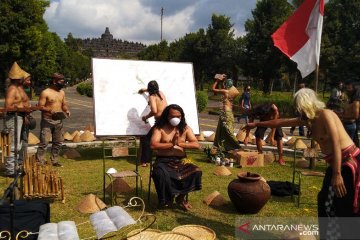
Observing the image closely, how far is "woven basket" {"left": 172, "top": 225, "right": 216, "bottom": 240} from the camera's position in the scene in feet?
13.4

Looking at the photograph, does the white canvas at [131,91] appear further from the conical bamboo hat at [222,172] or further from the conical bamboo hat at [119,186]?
the conical bamboo hat at [119,186]

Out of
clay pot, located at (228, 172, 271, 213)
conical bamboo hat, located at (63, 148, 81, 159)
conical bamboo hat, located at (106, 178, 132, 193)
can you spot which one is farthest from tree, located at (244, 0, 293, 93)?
clay pot, located at (228, 172, 271, 213)

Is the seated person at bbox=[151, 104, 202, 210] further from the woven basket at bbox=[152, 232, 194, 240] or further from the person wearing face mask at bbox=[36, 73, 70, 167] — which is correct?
the person wearing face mask at bbox=[36, 73, 70, 167]

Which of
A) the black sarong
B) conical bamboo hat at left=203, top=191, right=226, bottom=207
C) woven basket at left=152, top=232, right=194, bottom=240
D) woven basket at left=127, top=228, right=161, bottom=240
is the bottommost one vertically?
conical bamboo hat at left=203, top=191, right=226, bottom=207

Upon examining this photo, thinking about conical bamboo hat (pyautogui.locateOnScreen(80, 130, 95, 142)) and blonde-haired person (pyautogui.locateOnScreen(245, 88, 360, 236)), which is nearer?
blonde-haired person (pyautogui.locateOnScreen(245, 88, 360, 236))

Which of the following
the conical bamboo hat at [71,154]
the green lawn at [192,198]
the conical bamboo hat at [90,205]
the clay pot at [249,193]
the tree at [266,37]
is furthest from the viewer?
the tree at [266,37]

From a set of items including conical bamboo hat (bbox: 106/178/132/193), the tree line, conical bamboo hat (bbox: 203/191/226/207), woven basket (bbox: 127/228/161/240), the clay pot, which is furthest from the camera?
the tree line

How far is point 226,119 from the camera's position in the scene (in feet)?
29.5

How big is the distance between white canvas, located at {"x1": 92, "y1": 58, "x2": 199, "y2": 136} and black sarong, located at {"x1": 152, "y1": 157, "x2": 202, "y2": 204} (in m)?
2.33

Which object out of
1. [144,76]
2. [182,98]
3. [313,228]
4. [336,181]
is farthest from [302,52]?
[336,181]

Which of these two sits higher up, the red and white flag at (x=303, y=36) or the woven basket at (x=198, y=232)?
the red and white flag at (x=303, y=36)

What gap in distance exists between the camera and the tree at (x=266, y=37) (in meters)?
34.5

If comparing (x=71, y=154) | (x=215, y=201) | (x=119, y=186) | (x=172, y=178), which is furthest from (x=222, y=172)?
(x=71, y=154)

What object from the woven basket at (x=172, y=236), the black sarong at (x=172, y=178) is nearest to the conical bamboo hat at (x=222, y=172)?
the black sarong at (x=172, y=178)
